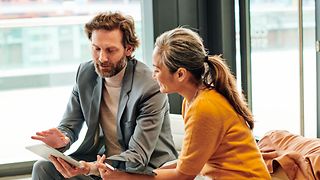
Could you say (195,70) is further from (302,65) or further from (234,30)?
(234,30)

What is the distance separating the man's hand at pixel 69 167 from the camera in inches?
87.8

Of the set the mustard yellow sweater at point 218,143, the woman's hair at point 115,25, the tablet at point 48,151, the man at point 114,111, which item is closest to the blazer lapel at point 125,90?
the man at point 114,111

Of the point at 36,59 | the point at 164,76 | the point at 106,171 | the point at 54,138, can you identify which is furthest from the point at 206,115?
the point at 36,59

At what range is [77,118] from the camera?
2707 millimetres

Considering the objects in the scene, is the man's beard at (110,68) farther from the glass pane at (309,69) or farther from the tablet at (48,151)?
the glass pane at (309,69)

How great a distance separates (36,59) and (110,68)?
140cm

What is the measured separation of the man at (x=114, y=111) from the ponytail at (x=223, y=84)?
529 millimetres

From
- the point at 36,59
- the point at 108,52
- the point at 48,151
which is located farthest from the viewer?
the point at 36,59

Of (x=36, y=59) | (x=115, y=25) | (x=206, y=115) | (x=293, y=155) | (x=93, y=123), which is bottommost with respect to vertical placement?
(x=293, y=155)

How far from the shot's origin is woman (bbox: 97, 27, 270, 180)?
1.89m

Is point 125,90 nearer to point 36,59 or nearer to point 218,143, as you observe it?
point 218,143

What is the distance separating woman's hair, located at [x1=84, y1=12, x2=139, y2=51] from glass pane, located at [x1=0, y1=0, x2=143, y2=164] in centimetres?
123

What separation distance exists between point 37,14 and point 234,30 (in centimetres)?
132

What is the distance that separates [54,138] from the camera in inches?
97.7
